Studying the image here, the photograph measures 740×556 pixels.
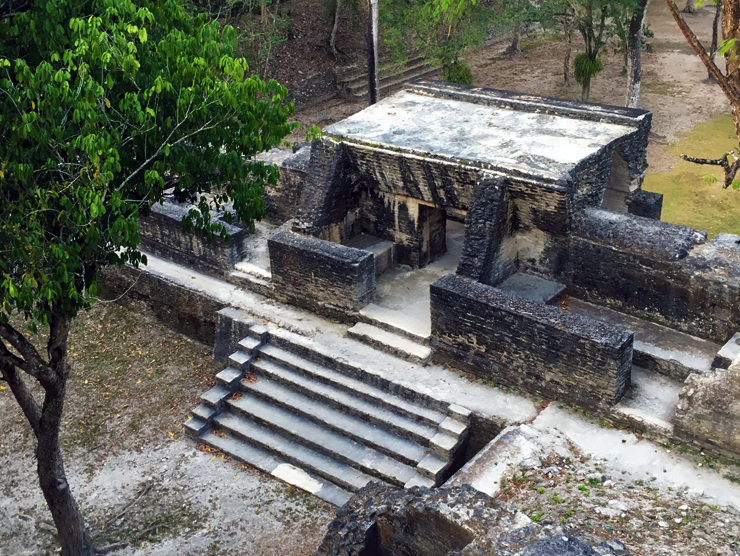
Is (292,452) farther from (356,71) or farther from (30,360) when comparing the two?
(356,71)

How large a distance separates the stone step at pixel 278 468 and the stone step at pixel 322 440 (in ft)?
1.16

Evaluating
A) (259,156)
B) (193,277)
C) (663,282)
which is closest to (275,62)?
(259,156)

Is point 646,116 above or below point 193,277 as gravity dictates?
above

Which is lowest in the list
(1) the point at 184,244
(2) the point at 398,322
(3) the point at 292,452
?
(3) the point at 292,452

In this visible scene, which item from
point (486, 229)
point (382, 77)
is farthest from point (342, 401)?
point (382, 77)

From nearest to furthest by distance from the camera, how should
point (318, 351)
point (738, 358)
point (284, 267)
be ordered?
point (738, 358) → point (318, 351) → point (284, 267)

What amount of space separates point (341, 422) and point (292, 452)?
75cm

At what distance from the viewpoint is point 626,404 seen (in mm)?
9570

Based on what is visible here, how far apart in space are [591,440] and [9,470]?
754 cm

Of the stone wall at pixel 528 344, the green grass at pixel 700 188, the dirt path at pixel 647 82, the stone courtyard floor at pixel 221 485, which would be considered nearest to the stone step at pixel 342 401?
the stone courtyard floor at pixel 221 485

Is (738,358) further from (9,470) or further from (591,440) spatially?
(9,470)

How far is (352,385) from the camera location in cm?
1064

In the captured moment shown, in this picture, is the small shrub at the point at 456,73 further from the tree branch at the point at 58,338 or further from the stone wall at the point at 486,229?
the tree branch at the point at 58,338

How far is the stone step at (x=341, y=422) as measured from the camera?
987 cm
